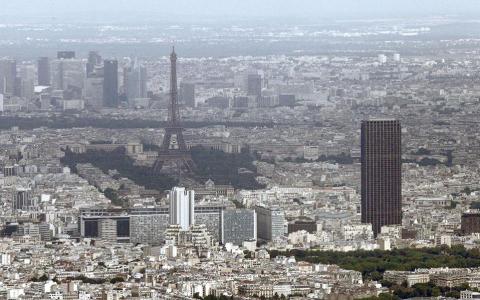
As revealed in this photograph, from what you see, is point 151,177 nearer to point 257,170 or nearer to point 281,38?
point 257,170

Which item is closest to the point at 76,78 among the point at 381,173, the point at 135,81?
the point at 135,81

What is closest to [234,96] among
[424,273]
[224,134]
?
[224,134]

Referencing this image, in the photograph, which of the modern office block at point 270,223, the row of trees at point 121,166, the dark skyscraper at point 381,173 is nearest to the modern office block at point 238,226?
the modern office block at point 270,223

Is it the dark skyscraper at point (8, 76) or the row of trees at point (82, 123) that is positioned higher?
the dark skyscraper at point (8, 76)

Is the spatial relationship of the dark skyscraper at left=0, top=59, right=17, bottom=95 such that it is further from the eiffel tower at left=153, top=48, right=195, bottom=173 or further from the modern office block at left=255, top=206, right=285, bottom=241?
the modern office block at left=255, top=206, right=285, bottom=241

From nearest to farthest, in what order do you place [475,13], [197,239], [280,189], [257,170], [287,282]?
[287,282] < [197,239] < [280,189] < [257,170] < [475,13]

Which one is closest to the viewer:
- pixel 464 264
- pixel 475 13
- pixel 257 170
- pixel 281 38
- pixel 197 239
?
pixel 464 264

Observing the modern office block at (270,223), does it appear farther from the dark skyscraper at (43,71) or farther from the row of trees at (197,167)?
the dark skyscraper at (43,71)
